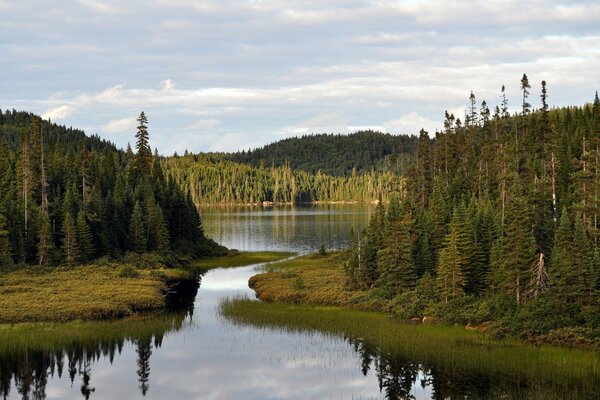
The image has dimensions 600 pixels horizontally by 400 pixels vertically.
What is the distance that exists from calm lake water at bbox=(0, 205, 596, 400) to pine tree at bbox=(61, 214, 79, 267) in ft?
111

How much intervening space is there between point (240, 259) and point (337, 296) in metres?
49.2

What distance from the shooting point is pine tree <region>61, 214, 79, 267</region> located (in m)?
91.2

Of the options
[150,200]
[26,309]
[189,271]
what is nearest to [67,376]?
[26,309]

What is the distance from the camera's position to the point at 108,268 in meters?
90.6

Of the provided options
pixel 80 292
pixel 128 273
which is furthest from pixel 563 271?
pixel 128 273

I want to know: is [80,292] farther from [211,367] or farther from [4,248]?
[211,367]

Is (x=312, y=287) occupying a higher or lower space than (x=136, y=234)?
lower

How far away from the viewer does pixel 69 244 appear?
91.8 m

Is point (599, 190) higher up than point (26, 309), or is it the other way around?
point (599, 190)

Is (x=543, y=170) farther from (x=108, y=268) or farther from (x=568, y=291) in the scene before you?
(x=108, y=268)

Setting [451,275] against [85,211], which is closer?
[451,275]

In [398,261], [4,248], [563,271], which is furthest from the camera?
[4,248]

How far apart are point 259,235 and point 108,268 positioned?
7637cm

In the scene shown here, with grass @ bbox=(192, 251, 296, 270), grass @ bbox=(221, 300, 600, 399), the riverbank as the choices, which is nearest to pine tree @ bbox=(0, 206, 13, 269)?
grass @ bbox=(192, 251, 296, 270)
